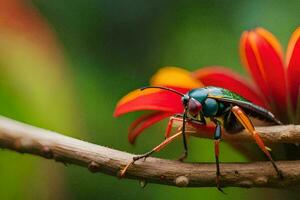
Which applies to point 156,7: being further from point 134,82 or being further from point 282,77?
point 282,77

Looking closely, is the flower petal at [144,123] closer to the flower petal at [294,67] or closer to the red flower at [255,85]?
the red flower at [255,85]

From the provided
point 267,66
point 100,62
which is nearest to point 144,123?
point 267,66

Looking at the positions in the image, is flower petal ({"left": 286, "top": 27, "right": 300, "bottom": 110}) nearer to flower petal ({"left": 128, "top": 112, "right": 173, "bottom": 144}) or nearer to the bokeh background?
flower petal ({"left": 128, "top": 112, "right": 173, "bottom": 144})

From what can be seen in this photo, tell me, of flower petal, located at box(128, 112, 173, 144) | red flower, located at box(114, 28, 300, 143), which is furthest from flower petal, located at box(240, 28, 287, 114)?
flower petal, located at box(128, 112, 173, 144)

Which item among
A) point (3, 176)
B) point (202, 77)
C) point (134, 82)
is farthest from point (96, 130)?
point (202, 77)

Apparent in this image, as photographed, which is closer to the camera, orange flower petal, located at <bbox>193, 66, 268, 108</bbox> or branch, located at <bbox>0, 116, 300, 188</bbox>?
branch, located at <bbox>0, 116, 300, 188</bbox>
